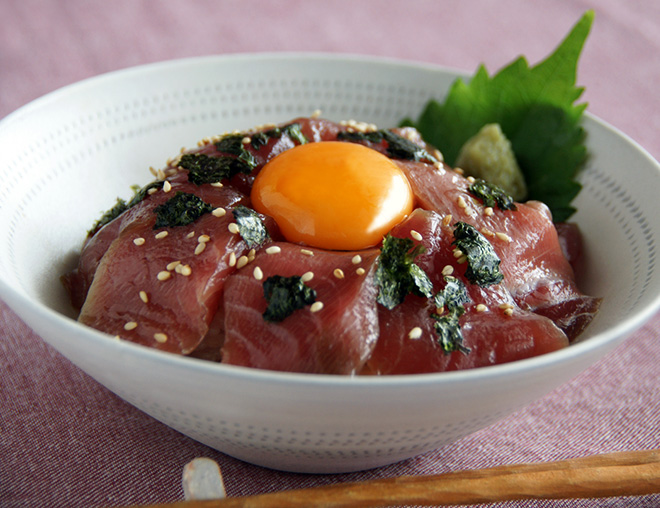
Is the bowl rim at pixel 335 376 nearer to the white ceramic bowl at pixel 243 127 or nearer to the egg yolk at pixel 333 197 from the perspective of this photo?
the white ceramic bowl at pixel 243 127

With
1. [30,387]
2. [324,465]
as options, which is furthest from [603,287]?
[30,387]

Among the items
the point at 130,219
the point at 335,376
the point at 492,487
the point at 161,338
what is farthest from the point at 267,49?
the point at 492,487

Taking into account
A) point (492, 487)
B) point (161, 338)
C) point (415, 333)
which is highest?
point (415, 333)

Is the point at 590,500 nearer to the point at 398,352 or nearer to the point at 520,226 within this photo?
the point at 398,352

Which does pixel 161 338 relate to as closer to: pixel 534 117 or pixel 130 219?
pixel 130 219

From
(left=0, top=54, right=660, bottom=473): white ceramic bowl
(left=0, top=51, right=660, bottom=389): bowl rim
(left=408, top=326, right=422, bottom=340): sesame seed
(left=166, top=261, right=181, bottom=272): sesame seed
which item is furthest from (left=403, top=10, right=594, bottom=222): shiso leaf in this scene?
(left=166, top=261, right=181, bottom=272): sesame seed

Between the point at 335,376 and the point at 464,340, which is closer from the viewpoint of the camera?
the point at 335,376

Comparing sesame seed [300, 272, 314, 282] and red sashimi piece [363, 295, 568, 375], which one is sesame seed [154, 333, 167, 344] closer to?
sesame seed [300, 272, 314, 282]
